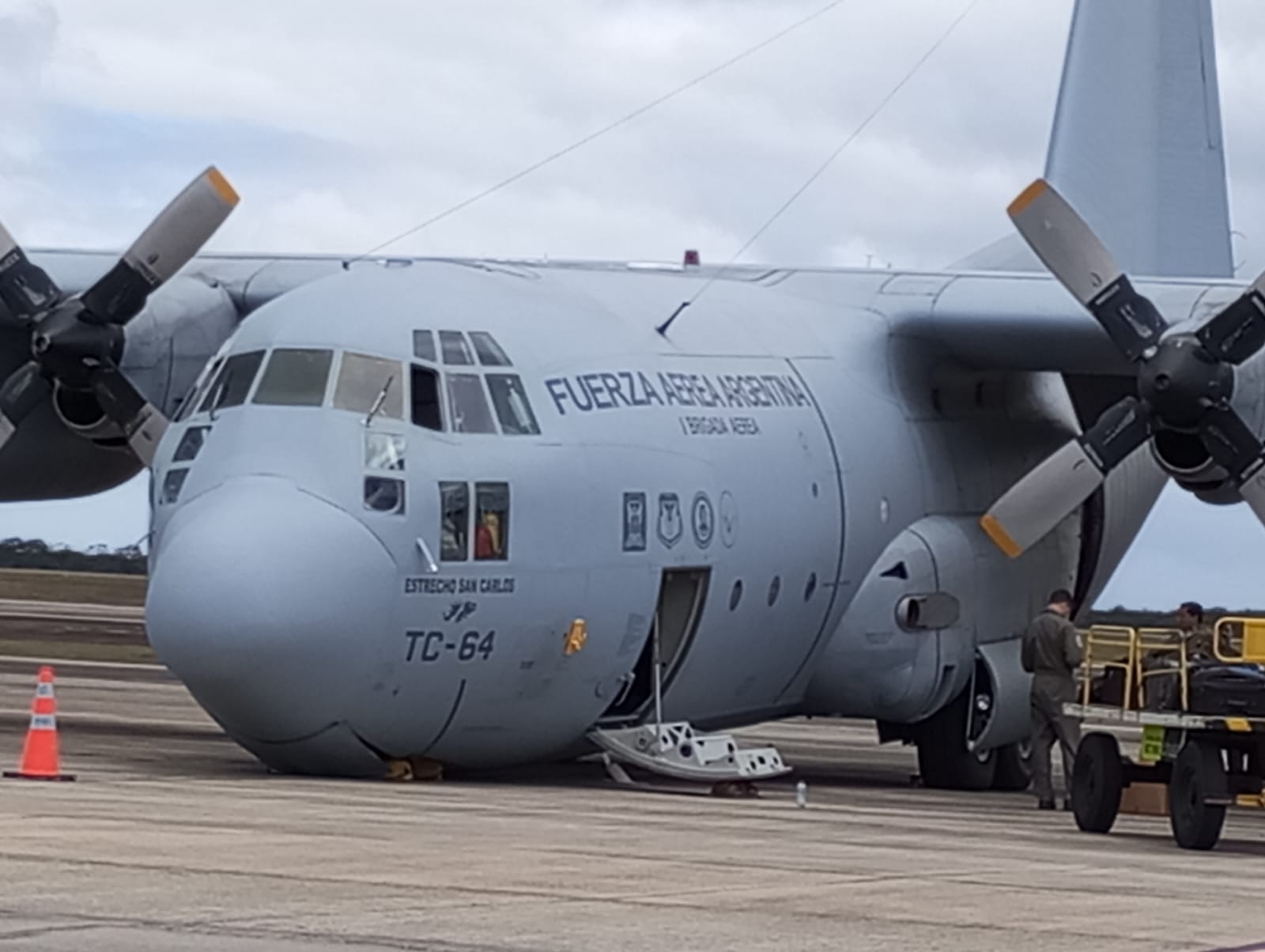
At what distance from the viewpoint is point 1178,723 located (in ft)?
50.4

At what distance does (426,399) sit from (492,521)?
97cm

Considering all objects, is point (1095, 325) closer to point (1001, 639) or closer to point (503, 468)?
point (1001, 639)

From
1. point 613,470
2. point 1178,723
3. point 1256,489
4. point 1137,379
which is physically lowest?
point 1178,723

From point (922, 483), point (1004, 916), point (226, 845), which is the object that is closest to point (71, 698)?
point (922, 483)

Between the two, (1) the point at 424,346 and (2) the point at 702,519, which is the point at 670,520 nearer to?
(2) the point at 702,519

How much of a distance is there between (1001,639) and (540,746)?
5880 mm

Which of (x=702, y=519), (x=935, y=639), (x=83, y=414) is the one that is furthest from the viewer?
(x=83, y=414)

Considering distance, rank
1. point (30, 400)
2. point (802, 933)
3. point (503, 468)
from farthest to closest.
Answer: point (30, 400) < point (503, 468) < point (802, 933)

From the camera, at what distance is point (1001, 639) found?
2292 centimetres

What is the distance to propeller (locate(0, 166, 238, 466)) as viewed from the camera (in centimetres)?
2181

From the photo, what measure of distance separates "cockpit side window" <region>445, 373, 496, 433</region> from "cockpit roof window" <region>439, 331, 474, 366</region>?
4.5 inches

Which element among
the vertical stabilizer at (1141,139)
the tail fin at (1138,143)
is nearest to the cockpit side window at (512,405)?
the tail fin at (1138,143)

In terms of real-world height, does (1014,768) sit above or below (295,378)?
below

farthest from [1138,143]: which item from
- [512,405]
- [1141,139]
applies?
[512,405]
